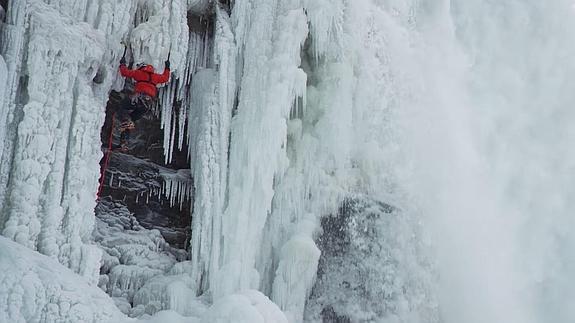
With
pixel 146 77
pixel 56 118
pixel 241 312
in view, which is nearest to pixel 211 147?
pixel 146 77

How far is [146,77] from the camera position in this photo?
25.8 ft

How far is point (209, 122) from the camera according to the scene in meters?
8.15

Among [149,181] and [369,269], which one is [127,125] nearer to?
[149,181]

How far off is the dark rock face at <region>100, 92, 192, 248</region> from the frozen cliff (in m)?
0.03

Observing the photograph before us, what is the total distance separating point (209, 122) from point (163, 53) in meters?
1.14

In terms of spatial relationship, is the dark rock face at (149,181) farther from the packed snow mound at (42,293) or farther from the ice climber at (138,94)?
the packed snow mound at (42,293)

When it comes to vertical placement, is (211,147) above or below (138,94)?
below

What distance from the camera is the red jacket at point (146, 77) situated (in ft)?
25.6

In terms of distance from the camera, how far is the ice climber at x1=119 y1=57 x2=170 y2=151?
7.82m

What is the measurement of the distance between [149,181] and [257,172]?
274 centimetres

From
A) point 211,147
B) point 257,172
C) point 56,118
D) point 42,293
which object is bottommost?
point 42,293

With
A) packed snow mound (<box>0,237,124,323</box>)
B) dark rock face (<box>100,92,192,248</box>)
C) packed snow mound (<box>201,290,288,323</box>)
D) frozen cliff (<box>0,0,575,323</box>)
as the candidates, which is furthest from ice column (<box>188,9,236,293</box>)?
packed snow mound (<box>0,237,124,323</box>)

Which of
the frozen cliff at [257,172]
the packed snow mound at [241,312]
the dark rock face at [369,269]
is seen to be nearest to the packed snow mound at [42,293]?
the frozen cliff at [257,172]

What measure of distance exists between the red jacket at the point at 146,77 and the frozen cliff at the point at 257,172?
0.46ft
